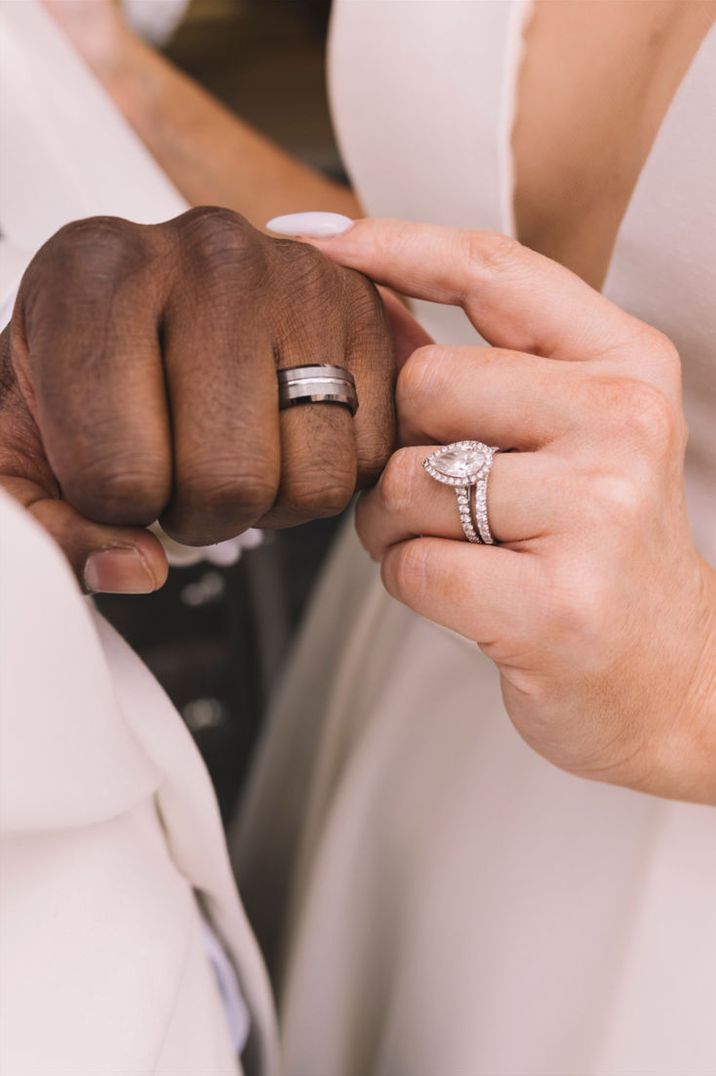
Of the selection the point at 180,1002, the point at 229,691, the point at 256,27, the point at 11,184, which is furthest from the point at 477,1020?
the point at 256,27

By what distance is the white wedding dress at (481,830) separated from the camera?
562 millimetres

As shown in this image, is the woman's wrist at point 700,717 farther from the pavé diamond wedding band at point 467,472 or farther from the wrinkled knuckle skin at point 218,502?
the wrinkled knuckle skin at point 218,502

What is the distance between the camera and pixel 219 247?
0.42 metres

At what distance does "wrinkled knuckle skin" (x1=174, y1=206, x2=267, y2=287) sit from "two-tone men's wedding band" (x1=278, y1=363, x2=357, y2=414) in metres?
0.04

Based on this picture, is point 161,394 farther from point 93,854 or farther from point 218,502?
point 93,854

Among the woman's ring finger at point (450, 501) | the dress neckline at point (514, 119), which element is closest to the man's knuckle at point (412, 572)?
the woman's ring finger at point (450, 501)

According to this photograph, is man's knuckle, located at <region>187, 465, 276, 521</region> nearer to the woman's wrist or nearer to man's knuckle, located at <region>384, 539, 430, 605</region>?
man's knuckle, located at <region>384, 539, 430, 605</region>

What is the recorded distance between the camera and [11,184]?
60cm

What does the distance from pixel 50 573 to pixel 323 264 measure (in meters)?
0.22

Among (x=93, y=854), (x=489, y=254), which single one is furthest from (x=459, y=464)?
(x=93, y=854)

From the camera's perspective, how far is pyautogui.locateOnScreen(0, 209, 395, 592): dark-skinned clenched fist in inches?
14.6

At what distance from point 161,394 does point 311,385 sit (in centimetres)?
8

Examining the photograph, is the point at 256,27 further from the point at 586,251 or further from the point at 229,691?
the point at 586,251

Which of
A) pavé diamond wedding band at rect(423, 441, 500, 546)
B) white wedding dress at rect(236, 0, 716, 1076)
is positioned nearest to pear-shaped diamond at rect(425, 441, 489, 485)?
pavé diamond wedding band at rect(423, 441, 500, 546)
